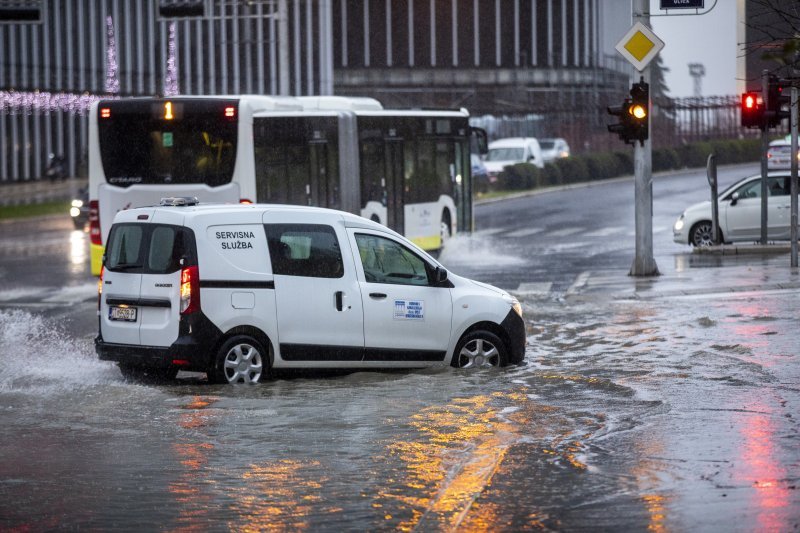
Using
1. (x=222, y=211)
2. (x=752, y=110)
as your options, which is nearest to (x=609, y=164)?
(x=752, y=110)

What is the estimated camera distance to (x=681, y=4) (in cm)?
2439

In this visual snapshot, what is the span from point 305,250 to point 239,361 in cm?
113

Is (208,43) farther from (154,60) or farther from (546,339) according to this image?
(546,339)

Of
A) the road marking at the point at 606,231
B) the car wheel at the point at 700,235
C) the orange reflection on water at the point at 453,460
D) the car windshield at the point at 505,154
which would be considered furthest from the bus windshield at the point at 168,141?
the car windshield at the point at 505,154

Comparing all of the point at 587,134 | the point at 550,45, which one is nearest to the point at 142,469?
the point at 587,134

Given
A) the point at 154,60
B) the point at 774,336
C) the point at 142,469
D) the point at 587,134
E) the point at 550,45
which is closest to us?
the point at 142,469

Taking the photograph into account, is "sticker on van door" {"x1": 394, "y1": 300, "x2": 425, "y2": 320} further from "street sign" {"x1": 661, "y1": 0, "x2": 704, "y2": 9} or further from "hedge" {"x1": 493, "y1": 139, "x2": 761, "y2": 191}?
"hedge" {"x1": 493, "y1": 139, "x2": 761, "y2": 191}

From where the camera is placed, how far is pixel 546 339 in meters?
17.0

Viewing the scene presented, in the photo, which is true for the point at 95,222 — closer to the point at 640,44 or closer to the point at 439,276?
the point at 640,44

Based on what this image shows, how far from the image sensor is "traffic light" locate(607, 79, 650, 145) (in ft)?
80.6

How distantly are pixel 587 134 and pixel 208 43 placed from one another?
22.7 m

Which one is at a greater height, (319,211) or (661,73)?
(661,73)

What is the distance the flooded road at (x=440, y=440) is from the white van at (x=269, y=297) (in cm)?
29

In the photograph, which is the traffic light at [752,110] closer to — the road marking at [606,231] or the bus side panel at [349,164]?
the bus side panel at [349,164]
